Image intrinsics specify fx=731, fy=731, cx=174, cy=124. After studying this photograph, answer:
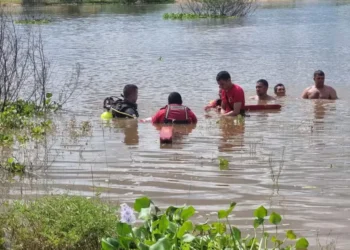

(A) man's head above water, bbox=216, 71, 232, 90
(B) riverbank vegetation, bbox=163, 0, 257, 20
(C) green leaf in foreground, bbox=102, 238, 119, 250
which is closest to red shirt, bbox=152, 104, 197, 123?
(A) man's head above water, bbox=216, 71, 232, 90

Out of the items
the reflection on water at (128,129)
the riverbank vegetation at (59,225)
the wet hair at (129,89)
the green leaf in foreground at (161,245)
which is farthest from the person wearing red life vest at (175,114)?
the green leaf in foreground at (161,245)

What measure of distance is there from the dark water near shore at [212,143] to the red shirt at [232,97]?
44 cm

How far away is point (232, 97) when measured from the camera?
43.9 feet

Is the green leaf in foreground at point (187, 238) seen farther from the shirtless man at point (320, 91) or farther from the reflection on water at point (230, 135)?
the shirtless man at point (320, 91)

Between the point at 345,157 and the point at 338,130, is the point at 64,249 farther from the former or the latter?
the point at 338,130

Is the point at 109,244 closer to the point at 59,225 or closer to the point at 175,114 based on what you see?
the point at 59,225

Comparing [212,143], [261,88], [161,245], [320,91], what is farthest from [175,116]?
[161,245]

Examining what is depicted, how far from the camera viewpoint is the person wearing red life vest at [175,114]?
12086mm

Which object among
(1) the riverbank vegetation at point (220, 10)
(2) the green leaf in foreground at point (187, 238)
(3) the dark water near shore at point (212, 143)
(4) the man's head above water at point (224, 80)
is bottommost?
(3) the dark water near shore at point (212, 143)

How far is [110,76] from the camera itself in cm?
1934

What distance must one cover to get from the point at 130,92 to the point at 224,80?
5.56 feet

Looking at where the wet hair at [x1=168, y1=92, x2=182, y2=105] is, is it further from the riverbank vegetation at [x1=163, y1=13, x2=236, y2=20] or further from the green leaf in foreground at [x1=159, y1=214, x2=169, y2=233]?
the riverbank vegetation at [x1=163, y1=13, x2=236, y2=20]

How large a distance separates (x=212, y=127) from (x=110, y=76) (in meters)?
7.63

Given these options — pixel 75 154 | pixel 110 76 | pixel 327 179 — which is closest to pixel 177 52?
pixel 110 76
